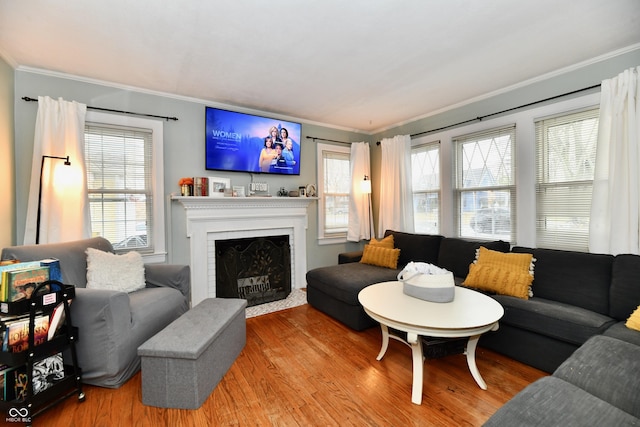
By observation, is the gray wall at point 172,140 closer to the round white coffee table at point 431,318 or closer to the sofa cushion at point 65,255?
the sofa cushion at point 65,255

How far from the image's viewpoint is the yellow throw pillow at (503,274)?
229cm

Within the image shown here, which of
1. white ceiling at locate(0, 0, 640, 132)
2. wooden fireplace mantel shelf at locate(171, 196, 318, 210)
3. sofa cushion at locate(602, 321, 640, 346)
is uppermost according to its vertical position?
white ceiling at locate(0, 0, 640, 132)

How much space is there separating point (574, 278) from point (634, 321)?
514mm

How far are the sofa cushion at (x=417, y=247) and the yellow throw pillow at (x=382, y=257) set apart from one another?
17cm

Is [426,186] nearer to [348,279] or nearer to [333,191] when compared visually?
[333,191]

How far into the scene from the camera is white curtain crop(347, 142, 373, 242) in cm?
442

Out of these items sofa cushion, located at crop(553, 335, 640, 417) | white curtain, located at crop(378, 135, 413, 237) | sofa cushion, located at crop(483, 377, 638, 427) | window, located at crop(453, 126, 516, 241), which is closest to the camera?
sofa cushion, located at crop(483, 377, 638, 427)

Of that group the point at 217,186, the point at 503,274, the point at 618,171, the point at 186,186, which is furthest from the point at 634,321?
the point at 186,186

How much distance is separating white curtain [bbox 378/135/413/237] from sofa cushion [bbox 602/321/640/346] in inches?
92.5

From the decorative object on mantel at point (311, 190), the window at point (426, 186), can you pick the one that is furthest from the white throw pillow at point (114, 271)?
the window at point (426, 186)

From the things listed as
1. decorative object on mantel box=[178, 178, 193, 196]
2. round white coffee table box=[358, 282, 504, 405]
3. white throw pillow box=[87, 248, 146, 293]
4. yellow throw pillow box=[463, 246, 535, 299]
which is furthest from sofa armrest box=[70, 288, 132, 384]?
yellow throw pillow box=[463, 246, 535, 299]

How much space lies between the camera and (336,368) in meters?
2.05

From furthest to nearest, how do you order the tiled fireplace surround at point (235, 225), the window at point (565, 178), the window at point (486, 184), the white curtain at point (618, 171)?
1. the tiled fireplace surround at point (235, 225)
2. the window at point (486, 184)
3. the window at point (565, 178)
4. the white curtain at point (618, 171)

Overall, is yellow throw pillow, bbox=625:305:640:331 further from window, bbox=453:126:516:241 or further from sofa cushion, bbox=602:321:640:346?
window, bbox=453:126:516:241
